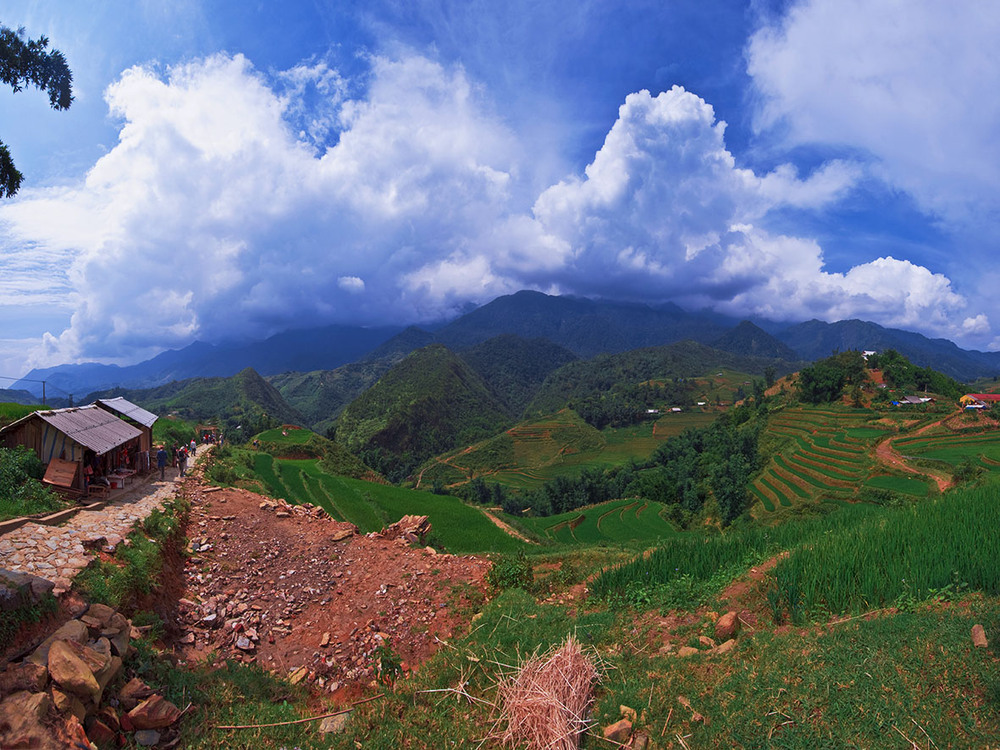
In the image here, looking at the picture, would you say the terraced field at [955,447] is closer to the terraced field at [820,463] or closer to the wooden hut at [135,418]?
the terraced field at [820,463]

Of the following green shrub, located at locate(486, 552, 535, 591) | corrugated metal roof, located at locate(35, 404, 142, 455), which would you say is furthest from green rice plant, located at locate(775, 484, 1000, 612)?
corrugated metal roof, located at locate(35, 404, 142, 455)

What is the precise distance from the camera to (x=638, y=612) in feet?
22.3

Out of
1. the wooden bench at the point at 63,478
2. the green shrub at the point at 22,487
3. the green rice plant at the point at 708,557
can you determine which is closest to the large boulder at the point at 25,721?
the green shrub at the point at 22,487

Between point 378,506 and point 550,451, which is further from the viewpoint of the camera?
point 550,451

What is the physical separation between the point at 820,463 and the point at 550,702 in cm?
3540

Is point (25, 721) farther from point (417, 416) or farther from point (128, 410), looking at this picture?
point (417, 416)

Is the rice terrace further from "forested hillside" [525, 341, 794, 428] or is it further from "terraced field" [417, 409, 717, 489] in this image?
"forested hillside" [525, 341, 794, 428]

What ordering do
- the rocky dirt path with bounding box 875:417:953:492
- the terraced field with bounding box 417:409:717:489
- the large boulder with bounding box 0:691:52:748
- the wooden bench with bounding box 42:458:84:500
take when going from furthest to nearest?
1. the terraced field with bounding box 417:409:717:489
2. the rocky dirt path with bounding box 875:417:953:492
3. the wooden bench with bounding box 42:458:84:500
4. the large boulder with bounding box 0:691:52:748

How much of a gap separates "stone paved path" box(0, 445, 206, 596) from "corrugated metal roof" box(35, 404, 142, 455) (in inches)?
93.3

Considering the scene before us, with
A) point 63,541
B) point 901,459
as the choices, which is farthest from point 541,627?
point 901,459

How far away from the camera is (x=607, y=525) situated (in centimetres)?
3497

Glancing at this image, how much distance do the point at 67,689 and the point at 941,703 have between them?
317 inches

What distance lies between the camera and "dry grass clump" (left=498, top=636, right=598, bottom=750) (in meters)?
4.14

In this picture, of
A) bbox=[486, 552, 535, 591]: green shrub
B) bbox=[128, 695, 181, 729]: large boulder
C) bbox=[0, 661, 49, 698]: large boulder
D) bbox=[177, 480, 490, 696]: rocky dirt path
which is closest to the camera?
bbox=[0, 661, 49, 698]: large boulder
